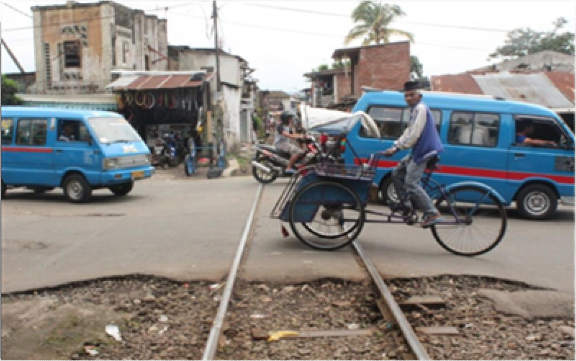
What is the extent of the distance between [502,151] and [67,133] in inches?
340

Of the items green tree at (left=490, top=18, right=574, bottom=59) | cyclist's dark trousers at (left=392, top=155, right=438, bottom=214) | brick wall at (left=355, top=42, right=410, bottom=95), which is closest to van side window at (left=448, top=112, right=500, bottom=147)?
cyclist's dark trousers at (left=392, top=155, right=438, bottom=214)

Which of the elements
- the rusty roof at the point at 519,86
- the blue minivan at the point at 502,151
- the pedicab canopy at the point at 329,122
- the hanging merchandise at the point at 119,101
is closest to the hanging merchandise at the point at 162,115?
the hanging merchandise at the point at 119,101

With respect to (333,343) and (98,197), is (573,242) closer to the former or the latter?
(333,343)

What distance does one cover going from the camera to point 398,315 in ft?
13.0

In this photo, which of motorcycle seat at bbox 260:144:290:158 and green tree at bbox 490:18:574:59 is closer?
motorcycle seat at bbox 260:144:290:158

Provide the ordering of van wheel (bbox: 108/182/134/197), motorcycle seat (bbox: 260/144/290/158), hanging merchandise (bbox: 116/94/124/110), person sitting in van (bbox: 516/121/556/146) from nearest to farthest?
person sitting in van (bbox: 516/121/556/146) → van wheel (bbox: 108/182/134/197) → motorcycle seat (bbox: 260/144/290/158) → hanging merchandise (bbox: 116/94/124/110)

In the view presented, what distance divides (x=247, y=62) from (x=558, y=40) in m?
26.5

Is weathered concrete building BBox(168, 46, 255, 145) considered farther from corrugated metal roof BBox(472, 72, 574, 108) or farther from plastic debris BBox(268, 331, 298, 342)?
plastic debris BBox(268, 331, 298, 342)

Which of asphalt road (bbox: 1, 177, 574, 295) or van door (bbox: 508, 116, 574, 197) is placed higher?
van door (bbox: 508, 116, 574, 197)

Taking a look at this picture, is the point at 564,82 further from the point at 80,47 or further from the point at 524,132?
the point at 80,47

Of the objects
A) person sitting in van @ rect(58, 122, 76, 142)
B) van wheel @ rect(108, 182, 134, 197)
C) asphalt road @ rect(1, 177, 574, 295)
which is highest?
person sitting in van @ rect(58, 122, 76, 142)

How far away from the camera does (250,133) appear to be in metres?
40.7

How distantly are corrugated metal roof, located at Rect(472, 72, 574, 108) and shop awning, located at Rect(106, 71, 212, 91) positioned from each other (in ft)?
40.3

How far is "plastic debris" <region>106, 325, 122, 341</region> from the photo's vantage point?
12.6 ft
